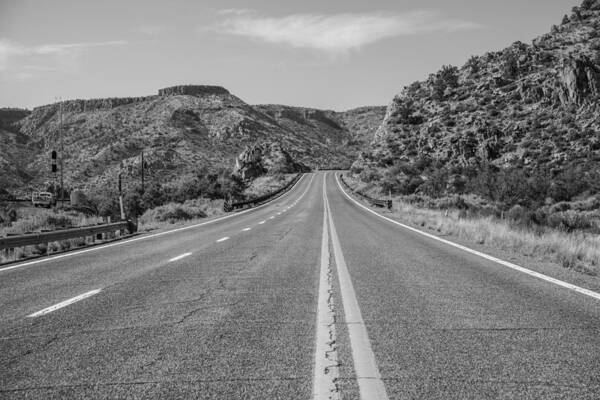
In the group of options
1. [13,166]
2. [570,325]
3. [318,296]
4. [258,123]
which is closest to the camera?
[570,325]

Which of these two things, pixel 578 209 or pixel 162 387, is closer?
pixel 162 387

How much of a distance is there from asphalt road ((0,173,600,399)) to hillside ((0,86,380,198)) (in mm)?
77687

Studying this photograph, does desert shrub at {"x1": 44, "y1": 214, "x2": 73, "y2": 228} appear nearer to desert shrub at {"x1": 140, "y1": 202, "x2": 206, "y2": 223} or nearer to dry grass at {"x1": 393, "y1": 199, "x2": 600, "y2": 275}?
desert shrub at {"x1": 140, "y1": 202, "x2": 206, "y2": 223}

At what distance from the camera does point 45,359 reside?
12.6 ft

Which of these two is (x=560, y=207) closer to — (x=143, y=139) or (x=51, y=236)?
(x=51, y=236)

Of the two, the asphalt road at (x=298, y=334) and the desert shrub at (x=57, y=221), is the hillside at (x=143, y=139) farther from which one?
the asphalt road at (x=298, y=334)

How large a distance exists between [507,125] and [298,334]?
200 feet

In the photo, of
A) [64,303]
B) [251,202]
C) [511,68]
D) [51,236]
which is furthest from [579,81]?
[64,303]

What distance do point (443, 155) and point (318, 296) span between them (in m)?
60.2

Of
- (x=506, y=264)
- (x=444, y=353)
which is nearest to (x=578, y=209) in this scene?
(x=506, y=264)

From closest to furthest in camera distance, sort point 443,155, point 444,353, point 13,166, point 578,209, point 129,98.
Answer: point 444,353 → point 578,209 → point 443,155 → point 13,166 → point 129,98

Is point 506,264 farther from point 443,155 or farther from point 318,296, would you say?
point 443,155

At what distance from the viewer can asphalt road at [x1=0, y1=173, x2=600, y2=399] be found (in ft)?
10.6

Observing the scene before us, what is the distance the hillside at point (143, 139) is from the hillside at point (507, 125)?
38614mm
